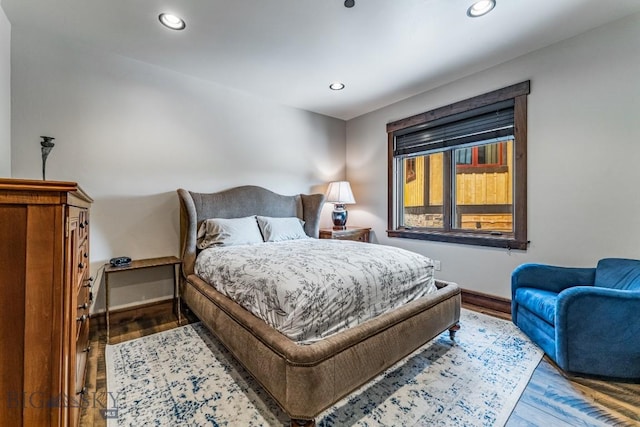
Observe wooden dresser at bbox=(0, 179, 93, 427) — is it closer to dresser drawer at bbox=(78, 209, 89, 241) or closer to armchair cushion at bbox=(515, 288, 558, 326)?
dresser drawer at bbox=(78, 209, 89, 241)

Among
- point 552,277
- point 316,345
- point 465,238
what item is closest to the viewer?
point 316,345

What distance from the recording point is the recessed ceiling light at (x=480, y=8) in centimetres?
202

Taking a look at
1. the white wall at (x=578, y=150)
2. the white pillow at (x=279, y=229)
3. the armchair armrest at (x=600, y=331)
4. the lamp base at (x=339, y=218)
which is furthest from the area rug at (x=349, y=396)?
the lamp base at (x=339, y=218)

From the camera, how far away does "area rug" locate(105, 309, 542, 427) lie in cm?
148

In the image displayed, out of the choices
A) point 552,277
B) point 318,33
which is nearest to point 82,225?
point 318,33

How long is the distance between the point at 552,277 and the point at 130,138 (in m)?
4.12

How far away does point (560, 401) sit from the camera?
1.59 m

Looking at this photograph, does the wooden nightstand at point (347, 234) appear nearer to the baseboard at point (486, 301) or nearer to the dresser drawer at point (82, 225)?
the baseboard at point (486, 301)

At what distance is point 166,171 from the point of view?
302 centimetres

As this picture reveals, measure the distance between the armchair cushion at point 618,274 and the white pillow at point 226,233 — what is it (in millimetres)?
3028

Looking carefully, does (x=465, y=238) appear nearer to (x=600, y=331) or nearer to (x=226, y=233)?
(x=600, y=331)

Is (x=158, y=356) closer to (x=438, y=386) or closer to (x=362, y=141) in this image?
(x=438, y=386)

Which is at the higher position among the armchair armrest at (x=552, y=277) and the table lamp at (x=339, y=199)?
the table lamp at (x=339, y=199)

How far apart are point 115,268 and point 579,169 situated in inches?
165
